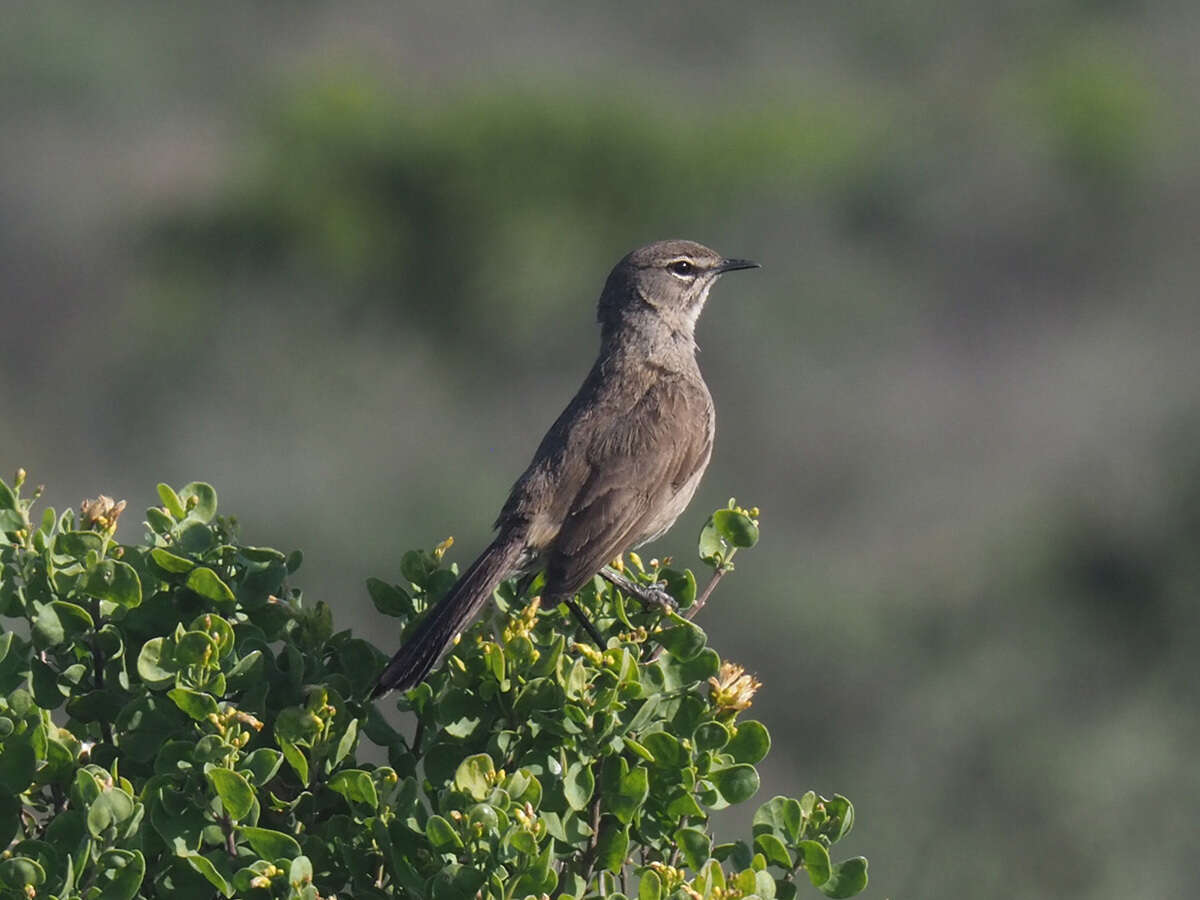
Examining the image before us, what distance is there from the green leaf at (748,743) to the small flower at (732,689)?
0.12 ft

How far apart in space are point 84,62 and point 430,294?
445 inches

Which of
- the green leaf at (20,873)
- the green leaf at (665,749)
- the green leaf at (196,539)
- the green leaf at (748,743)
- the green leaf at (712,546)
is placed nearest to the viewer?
the green leaf at (20,873)

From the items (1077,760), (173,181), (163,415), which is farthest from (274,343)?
(1077,760)

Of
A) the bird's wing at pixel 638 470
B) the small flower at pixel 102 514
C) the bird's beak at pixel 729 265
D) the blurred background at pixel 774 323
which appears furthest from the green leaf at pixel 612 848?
the blurred background at pixel 774 323

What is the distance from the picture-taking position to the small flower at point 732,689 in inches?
Answer: 127

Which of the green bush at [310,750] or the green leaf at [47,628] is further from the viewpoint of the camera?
the green leaf at [47,628]

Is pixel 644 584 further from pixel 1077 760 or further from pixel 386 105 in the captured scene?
pixel 386 105

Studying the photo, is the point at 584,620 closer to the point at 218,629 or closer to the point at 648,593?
the point at 648,593

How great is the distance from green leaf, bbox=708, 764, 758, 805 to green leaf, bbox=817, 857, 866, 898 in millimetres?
204

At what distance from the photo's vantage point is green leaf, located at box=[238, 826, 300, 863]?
2.89 meters

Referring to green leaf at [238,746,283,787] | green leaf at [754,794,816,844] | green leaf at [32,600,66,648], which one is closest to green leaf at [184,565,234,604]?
green leaf at [32,600,66,648]

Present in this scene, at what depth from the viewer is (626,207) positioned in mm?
21000

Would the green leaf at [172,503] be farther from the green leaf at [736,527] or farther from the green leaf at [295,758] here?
the green leaf at [736,527]

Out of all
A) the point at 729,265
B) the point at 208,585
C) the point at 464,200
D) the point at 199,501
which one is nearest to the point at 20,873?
the point at 208,585
